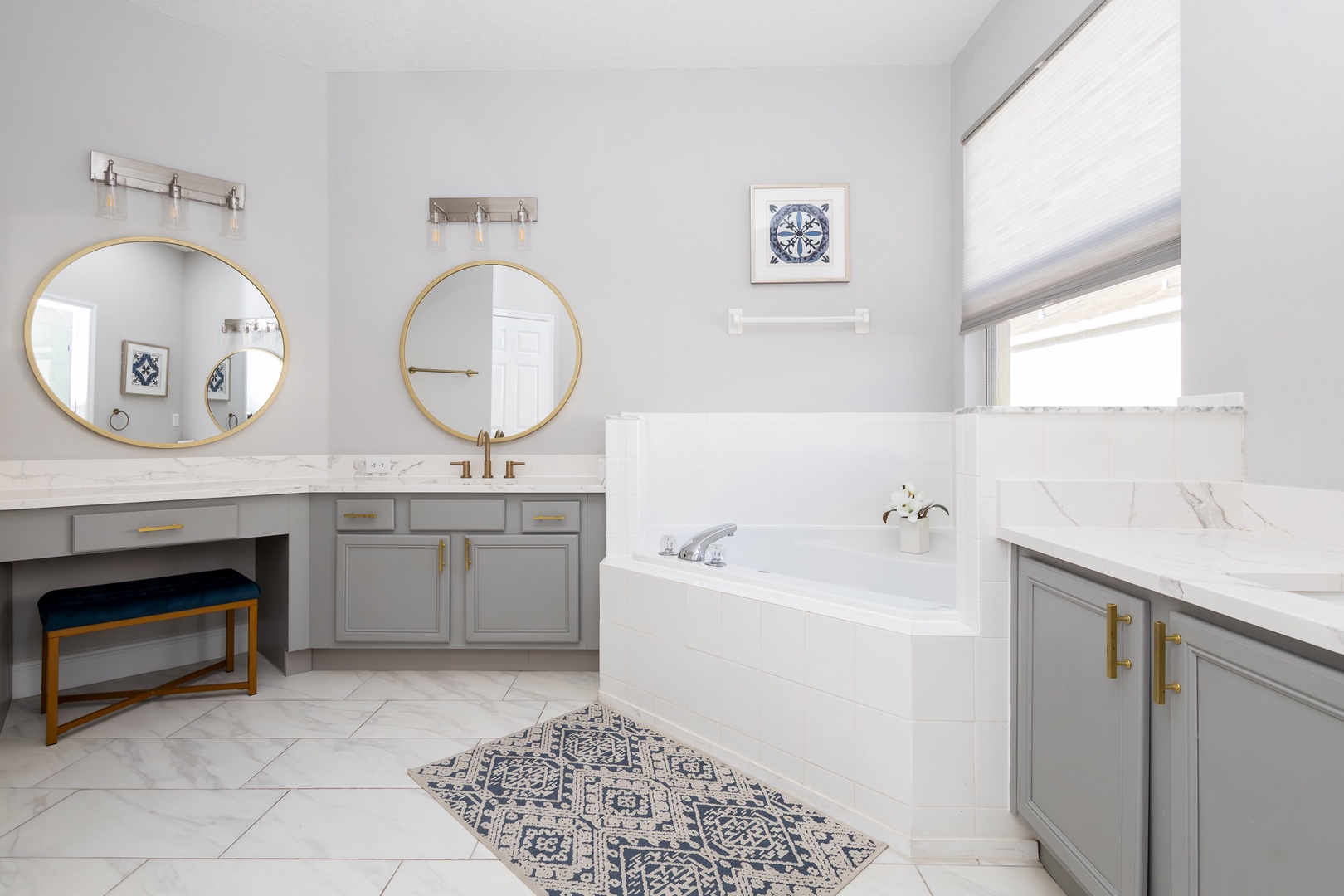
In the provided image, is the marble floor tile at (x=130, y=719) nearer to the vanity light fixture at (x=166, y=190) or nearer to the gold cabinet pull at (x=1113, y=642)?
the vanity light fixture at (x=166, y=190)

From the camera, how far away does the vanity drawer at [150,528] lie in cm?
212

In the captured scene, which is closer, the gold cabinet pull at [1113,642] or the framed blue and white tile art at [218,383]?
the gold cabinet pull at [1113,642]

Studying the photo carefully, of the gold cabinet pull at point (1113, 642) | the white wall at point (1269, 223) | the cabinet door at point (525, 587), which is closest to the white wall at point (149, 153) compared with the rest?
the cabinet door at point (525, 587)

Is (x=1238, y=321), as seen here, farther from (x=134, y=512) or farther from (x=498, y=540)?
(x=134, y=512)

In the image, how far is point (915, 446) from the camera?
112 inches

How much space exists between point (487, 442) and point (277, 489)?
853 mm

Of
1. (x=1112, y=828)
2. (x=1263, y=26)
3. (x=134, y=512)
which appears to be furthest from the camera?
(x=134, y=512)

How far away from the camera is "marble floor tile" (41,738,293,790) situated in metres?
1.83

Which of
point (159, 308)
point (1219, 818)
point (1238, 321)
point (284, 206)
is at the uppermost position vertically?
point (284, 206)

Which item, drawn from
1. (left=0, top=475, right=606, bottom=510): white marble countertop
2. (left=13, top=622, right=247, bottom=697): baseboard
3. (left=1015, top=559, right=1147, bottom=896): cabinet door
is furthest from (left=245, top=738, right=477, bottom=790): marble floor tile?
(left=1015, top=559, right=1147, bottom=896): cabinet door

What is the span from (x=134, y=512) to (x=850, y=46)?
3390 mm

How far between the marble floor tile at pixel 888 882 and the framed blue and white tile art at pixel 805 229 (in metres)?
2.28

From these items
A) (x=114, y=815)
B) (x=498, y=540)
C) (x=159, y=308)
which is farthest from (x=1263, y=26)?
(x=159, y=308)

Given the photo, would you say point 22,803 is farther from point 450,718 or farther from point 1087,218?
point 1087,218
